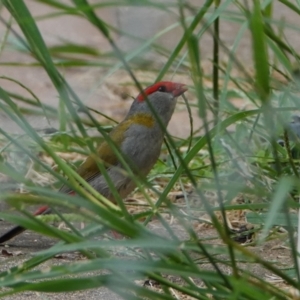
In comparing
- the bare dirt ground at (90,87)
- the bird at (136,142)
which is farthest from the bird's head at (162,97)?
the bare dirt ground at (90,87)

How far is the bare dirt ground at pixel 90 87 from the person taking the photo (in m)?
2.60

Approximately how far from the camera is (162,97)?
358 cm

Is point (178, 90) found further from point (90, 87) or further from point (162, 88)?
point (90, 87)

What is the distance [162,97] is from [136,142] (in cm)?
25

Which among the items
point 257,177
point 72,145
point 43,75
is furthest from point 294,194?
point 43,75

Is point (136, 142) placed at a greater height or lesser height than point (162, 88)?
lesser

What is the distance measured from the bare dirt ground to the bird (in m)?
0.22

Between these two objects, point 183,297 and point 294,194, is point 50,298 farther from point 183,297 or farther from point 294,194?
point 294,194

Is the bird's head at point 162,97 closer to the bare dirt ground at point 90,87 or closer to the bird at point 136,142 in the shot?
the bird at point 136,142

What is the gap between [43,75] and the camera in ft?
19.9

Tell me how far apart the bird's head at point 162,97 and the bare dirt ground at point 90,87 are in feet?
0.65

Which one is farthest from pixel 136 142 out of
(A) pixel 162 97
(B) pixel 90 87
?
(B) pixel 90 87

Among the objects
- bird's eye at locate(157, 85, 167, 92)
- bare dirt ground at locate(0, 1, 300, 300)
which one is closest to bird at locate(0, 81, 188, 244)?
bird's eye at locate(157, 85, 167, 92)

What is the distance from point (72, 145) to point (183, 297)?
166 centimetres
